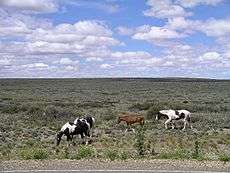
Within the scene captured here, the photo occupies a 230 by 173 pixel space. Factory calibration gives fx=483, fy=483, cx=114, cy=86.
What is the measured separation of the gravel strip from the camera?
14953 mm

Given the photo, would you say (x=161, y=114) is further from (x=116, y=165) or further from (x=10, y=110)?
(x=116, y=165)

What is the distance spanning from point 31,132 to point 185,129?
10.0 meters

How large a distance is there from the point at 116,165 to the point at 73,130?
33.6ft

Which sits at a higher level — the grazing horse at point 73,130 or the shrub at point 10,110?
the grazing horse at point 73,130

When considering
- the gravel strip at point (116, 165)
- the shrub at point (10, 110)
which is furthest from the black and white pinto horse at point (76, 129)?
the shrub at point (10, 110)

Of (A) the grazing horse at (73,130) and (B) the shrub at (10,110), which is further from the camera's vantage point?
(B) the shrub at (10,110)

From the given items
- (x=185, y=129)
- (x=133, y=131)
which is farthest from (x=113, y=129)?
(x=185, y=129)

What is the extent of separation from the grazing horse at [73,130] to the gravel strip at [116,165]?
8.28 metres

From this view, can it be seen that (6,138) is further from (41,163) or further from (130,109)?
(130,109)

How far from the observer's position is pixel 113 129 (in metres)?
32.0

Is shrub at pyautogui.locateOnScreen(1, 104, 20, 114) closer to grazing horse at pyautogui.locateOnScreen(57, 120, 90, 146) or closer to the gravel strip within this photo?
grazing horse at pyautogui.locateOnScreen(57, 120, 90, 146)

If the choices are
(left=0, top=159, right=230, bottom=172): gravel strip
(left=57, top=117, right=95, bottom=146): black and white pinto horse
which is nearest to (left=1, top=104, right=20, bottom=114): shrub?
(left=57, top=117, right=95, bottom=146): black and white pinto horse

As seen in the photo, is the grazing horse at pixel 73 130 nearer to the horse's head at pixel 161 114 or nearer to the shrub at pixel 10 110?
the horse's head at pixel 161 114

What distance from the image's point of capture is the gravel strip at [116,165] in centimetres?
1495
